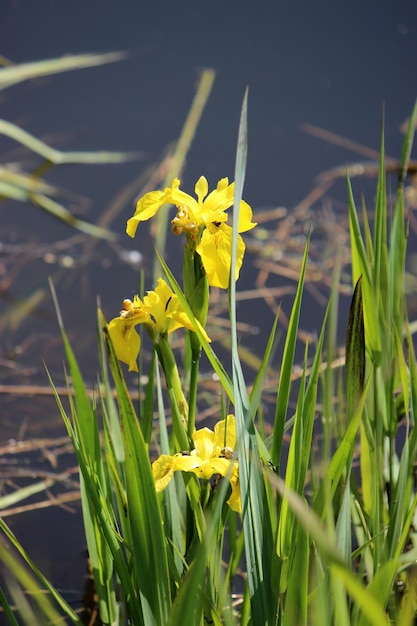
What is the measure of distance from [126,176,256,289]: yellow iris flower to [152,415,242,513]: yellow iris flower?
0.13 m

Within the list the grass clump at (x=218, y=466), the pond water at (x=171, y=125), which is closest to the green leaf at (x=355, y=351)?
the grass clump at (x=218, y=466)

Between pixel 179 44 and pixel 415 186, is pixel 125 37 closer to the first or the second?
pixel 179 44

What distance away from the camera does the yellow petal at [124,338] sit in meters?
0.61

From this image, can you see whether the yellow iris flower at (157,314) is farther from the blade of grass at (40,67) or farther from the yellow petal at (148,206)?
the blade of grass at (40,67)

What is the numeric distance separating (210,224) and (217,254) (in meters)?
0.03

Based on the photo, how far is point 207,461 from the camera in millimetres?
567

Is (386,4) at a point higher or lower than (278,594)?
higher

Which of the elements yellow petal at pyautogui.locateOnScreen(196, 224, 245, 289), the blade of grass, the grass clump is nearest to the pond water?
the blade of grass

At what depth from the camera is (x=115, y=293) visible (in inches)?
64.9

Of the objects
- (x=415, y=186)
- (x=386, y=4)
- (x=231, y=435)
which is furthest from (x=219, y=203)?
(x=386, y=4)

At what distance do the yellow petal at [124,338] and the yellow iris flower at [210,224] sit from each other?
80 mm

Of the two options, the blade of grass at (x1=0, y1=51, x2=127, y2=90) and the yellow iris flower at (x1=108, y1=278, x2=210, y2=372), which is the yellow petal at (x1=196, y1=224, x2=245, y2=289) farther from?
the blade of grass at (x1=0, y1=51, x2=127, y2=90)

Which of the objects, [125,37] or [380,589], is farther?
[125,37]

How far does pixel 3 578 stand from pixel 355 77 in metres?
1.79
